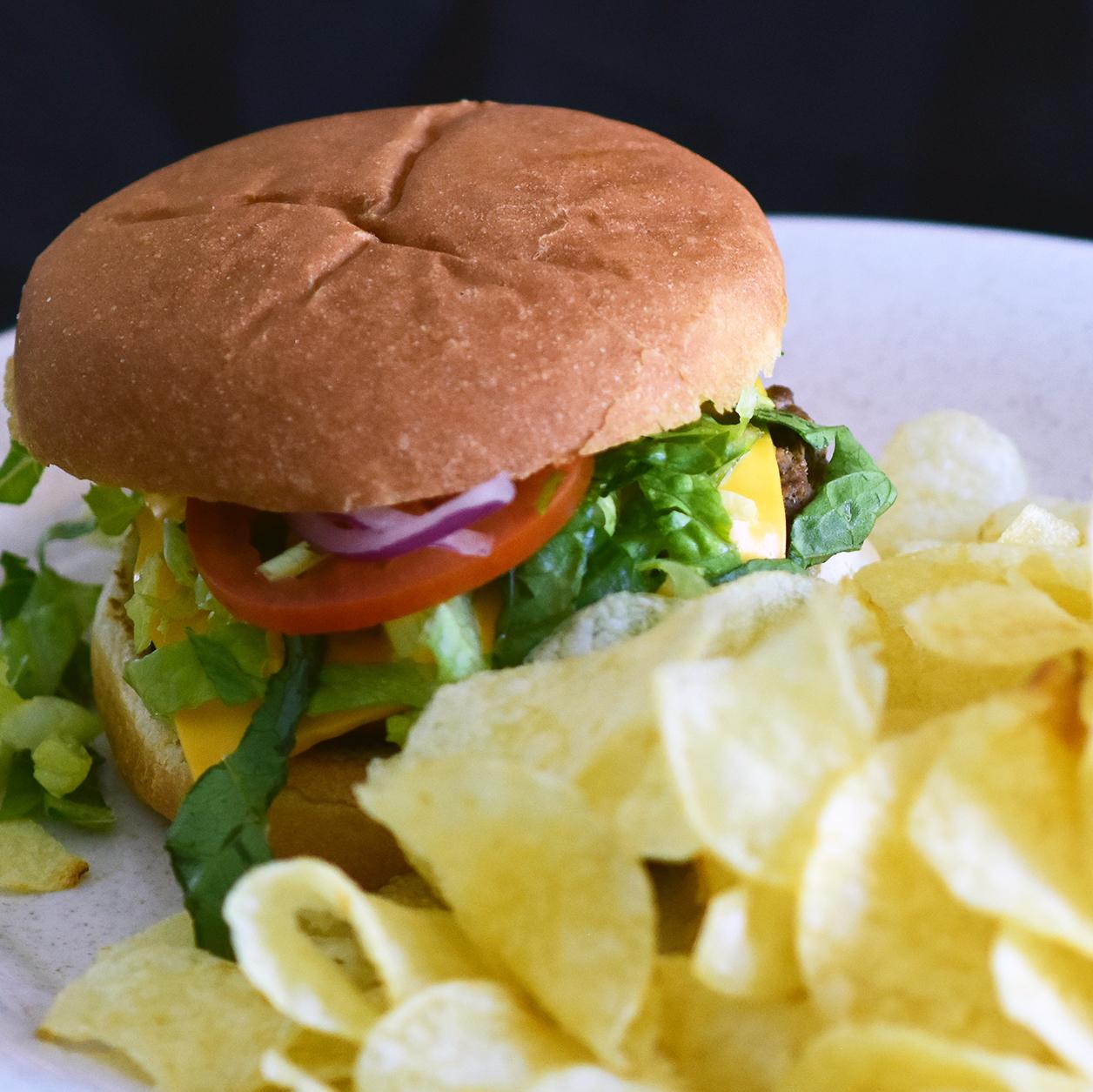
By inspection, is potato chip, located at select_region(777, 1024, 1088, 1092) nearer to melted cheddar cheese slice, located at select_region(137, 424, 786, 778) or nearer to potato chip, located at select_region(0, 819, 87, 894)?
melted cheddar cheese slice, located at select_region(137, 424, 786, 778)

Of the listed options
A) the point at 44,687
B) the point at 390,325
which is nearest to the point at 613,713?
the point at 390,325

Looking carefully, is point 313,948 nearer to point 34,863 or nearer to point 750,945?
point 750,945

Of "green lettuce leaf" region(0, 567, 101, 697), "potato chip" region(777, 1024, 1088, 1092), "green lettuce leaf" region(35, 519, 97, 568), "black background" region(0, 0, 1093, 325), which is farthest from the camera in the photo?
"black background" region(0, 0, 1093, 325)

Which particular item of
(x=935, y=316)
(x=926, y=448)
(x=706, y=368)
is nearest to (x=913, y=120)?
(x=935, y=316)

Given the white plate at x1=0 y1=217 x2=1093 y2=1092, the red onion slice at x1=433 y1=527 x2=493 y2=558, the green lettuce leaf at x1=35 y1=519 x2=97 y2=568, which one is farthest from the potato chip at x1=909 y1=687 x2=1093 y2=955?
the green lettuce leaf at x1=35 y1=519 x2=97 y2=568

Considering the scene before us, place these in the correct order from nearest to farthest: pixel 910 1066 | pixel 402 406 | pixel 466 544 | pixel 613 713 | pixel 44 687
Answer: pixel 910 1066 < pixel 613 713 < pixel 402 406 < pixel 466 544 < pixel 44 687

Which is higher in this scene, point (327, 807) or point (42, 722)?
point (327, 807)

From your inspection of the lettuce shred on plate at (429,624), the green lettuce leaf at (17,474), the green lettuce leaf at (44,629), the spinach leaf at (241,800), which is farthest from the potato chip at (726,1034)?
the green lettuce leaf at (17,474)

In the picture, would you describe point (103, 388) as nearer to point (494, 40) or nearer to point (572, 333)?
point (572, 333)
